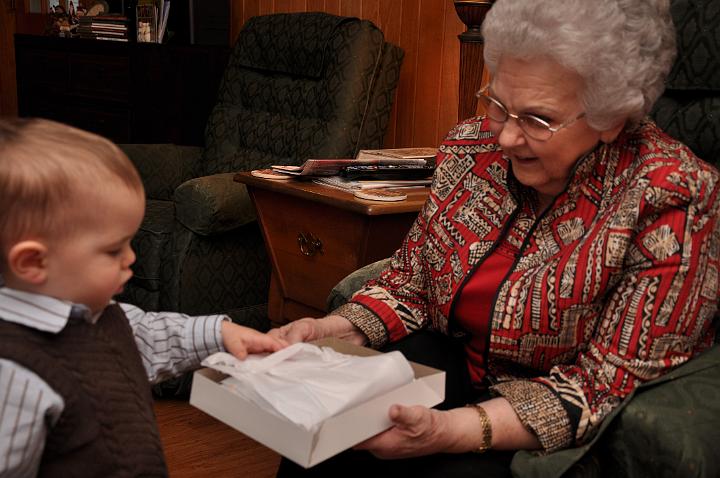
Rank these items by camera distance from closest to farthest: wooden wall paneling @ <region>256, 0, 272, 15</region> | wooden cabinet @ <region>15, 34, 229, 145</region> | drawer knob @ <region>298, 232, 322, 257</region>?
drawer knob @ <region>298, 232, 322, 257</region>
wooden cabinet @ <region>15, 34, 229, 145</region>
wooden wall paneling @ <region>256, 0, 272, 15</region>

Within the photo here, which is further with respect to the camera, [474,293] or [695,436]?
[474,293]

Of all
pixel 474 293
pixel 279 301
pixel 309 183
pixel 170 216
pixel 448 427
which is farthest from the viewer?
pixel 170 216

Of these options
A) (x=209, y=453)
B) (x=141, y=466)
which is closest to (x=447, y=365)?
(x=141, y=466)

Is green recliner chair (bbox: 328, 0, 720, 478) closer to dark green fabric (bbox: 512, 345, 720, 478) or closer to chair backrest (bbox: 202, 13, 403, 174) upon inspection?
dark green fabric (bbox: 512, 345, 720, 478)

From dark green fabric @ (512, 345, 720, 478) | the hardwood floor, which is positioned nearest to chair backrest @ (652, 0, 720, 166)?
dark green fabric @ (512, 345, 720, 478)

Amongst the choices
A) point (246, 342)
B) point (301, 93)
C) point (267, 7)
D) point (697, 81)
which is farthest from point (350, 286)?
point (267, 7)

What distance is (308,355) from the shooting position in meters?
1.16

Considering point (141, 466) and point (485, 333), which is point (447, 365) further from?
point (141, 466)

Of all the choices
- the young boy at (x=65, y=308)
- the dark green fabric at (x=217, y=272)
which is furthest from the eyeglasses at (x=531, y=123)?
the dark green fabric at (x=217, y=272)

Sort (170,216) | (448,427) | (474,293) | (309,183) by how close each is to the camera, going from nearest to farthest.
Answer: (448,427) → (474,293) → (309,183) → (170,216)

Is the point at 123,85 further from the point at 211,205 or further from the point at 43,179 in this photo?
the point at 43,179

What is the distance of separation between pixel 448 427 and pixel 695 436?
0.32 meters

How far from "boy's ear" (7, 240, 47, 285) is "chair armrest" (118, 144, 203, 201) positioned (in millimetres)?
2203

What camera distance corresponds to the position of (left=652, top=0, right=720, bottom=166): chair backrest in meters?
1.47
